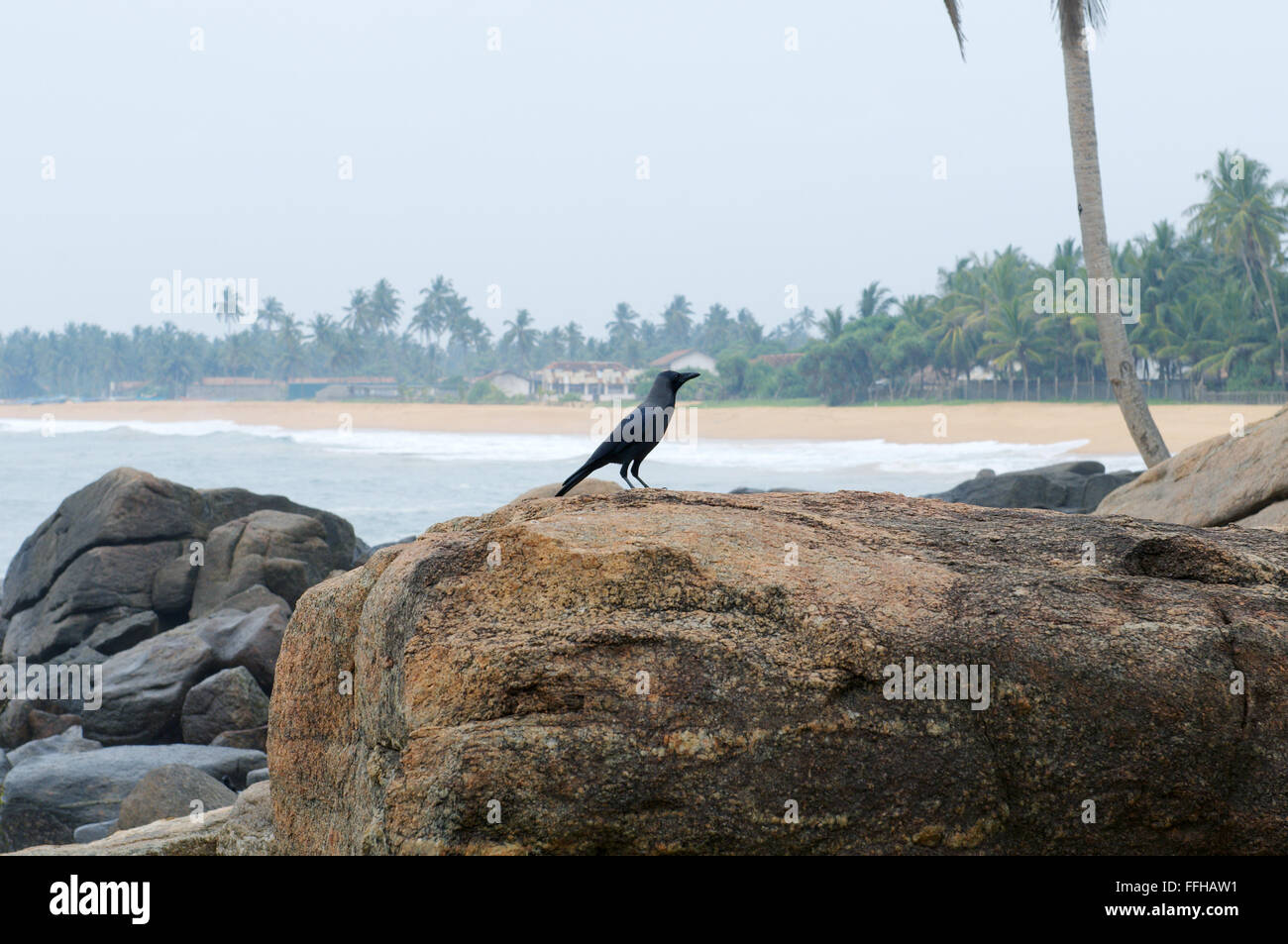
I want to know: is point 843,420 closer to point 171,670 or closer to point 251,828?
point 171,670

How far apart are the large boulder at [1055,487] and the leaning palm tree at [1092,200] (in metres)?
4.84

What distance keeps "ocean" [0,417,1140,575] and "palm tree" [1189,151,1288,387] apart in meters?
15.0

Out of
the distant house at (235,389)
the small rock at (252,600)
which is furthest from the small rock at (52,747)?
the distant house at (235,389)

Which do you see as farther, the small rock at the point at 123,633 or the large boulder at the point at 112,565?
the large boulder at the point at 112,565

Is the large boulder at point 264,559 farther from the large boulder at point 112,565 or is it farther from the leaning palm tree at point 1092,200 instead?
the leaning palm tree at point 1092,200

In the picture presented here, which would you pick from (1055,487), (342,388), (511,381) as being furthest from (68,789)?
(342,388)

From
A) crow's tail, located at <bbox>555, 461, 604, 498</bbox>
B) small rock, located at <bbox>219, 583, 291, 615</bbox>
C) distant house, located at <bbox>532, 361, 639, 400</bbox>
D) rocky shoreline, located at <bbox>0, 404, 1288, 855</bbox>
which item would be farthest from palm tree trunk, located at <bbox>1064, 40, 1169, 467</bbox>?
distant house, located at <bbox>532, 361, 639, 400</bbox>

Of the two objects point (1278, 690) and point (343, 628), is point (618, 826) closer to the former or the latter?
point (343, 628)

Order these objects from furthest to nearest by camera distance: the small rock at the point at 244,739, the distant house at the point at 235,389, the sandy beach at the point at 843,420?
the distant house at the point at 235,389 < the sandy beach at the point at 843,420 < the small rock at the point at 244,739

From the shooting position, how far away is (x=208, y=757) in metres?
8.37

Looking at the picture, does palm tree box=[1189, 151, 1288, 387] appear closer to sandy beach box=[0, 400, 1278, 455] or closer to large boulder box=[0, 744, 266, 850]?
sandy beach box=[0, 400, 1278, 455]

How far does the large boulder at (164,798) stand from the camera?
6.85 meters

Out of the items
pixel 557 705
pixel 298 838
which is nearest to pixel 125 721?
pixel 298 838

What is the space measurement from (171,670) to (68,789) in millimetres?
2260
